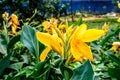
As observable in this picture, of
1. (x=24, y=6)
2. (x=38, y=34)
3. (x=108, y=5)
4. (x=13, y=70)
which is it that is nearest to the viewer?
(x=38, y=34)

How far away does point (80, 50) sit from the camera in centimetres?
109

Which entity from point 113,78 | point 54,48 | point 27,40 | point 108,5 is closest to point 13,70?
point 27,40

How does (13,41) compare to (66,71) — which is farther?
(13,41)

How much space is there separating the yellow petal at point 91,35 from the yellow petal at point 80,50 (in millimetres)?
19

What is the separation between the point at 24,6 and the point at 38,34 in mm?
5698

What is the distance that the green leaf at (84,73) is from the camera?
1.02 metres

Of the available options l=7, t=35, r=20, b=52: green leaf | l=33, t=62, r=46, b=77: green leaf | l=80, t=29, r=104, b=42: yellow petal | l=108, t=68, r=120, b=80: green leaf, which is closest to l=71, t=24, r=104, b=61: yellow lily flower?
l=80, t=29, r=104, b=42: yellow petal

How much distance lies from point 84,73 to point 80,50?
0.09 m

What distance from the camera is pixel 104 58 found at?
193cm

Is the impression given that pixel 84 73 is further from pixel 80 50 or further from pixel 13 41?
pixel 13 41

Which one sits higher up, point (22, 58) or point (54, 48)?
point (54, 48)

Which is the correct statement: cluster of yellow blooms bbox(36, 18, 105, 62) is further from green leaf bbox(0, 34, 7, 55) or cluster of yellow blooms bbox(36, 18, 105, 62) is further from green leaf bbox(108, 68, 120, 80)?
green leaf bbox(0, 34, 7, 55)

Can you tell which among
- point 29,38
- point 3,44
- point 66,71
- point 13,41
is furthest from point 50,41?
point 3,44

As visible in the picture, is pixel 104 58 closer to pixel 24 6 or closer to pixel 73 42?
pixel 73 42
